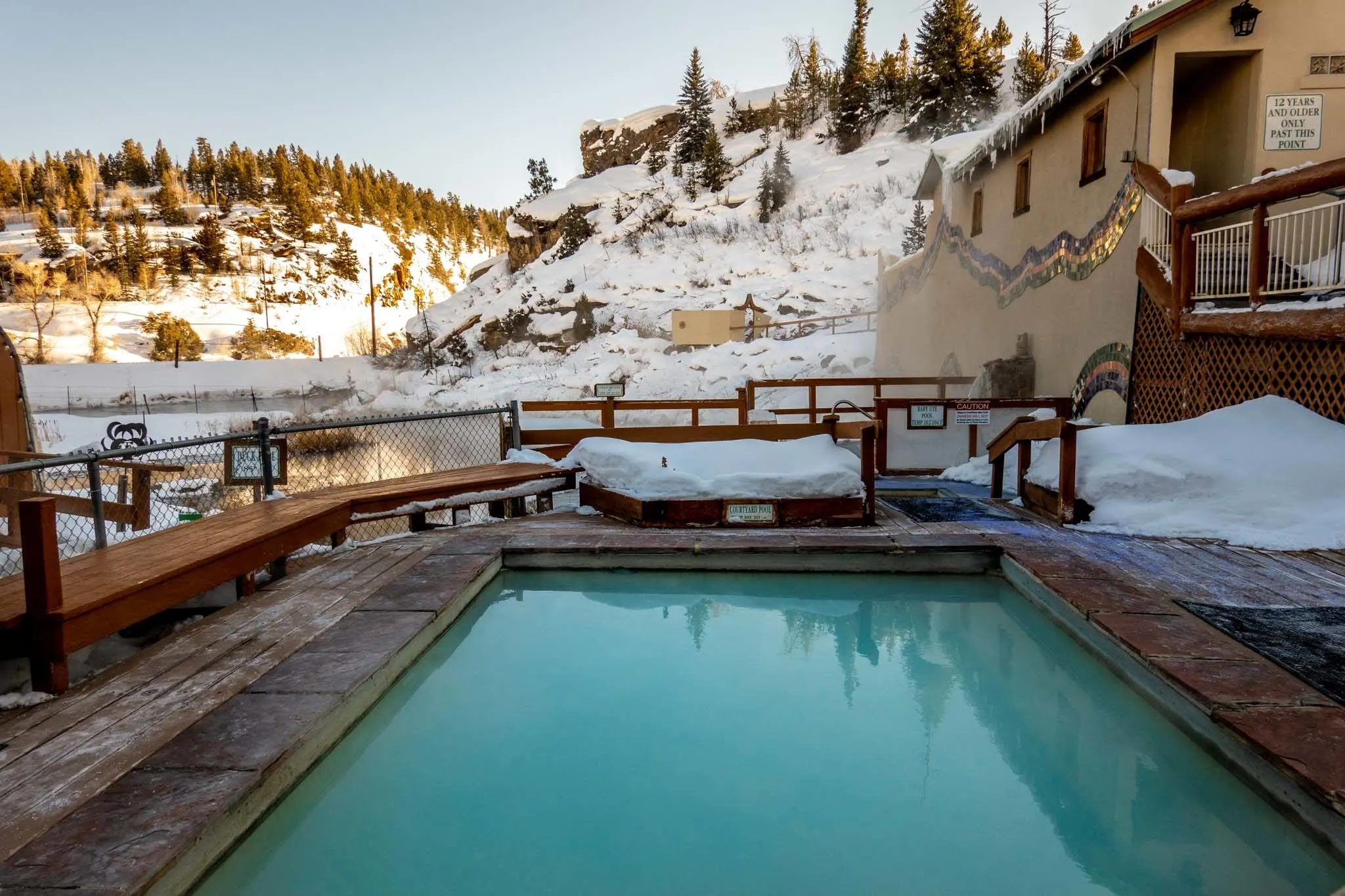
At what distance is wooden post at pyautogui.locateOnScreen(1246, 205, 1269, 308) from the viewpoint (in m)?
6.53

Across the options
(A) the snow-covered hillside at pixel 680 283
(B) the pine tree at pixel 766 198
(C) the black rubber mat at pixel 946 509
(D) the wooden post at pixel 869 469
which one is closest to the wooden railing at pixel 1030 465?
(C) the black rubber mat at pixel 946 509

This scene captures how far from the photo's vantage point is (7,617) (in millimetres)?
3201

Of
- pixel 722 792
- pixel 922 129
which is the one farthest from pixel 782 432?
pixel 922 129

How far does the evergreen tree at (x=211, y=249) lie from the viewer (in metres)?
86.6

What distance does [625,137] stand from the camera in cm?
6388

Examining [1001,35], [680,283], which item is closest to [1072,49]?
[1001,35]

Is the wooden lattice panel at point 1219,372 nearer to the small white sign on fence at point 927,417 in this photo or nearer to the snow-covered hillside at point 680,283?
the small white sign on fence at point 927,417

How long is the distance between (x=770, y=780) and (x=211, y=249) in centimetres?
10346

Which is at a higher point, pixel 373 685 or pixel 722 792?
pixel 373 685

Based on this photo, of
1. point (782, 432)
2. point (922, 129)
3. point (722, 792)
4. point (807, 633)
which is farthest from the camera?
point (922, 129)

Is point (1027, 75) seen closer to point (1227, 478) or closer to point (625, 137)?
point (625, 137)

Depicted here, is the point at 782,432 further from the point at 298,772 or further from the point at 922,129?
the point at 922,129

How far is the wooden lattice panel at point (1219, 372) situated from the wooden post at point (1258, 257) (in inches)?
18.4

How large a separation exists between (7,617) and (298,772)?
1.60m
